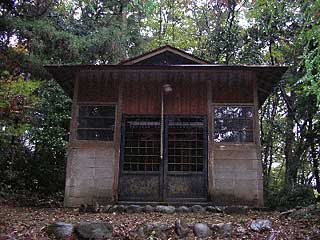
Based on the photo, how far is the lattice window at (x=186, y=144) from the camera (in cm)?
883

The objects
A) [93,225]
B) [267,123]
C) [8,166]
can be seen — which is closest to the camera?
[93,225]

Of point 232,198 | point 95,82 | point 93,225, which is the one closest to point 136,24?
point 95,82

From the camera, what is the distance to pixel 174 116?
29.6 feet

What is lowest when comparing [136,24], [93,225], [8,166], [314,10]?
[93,225]

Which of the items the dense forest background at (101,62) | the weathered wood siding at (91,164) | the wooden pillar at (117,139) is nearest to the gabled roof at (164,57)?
the wooden pillar at (117,139)

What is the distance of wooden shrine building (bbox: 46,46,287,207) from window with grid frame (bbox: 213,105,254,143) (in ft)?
0.08

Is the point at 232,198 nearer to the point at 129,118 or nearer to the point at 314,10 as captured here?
the point at 129,118

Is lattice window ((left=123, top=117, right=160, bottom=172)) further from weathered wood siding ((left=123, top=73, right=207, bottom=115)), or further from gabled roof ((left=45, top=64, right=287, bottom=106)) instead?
gabled roof ((left=45, top=64, right=287, bottom=106))

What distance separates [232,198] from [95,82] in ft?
14.3

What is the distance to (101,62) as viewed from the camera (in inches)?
542

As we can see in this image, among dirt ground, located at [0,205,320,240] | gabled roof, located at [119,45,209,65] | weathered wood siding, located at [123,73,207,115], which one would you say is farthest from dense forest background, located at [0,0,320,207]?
weathered wood siding, located at [123,73,207,115]

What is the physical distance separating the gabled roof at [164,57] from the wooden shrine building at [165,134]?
84 centimetres

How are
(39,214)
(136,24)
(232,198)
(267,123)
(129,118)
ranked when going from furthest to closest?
1. (136,24)
2. (267,123)
3. (129,118)
4. (232,198)
5. (39,214)

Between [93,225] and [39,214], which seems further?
[39,214]
